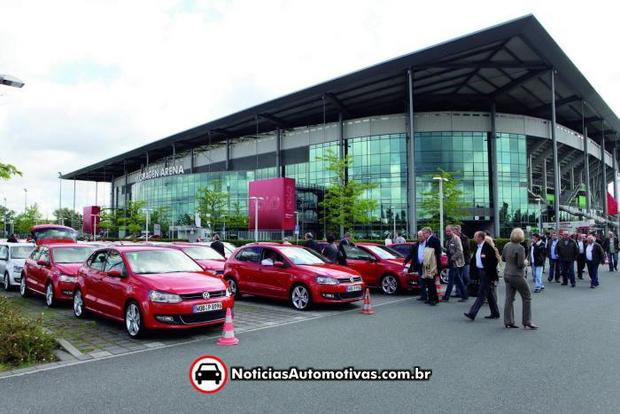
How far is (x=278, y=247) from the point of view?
1157 centimetres

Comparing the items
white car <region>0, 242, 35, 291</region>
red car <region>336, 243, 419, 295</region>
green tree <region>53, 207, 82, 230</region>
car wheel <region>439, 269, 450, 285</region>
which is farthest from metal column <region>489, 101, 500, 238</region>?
green tree <region>53, 207, 82, 230</region>

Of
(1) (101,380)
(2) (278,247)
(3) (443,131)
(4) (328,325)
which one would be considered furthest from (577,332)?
(3) (443,131)

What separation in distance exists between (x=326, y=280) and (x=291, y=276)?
2.97 feet

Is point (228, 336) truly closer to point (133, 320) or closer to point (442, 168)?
point (133, 320)

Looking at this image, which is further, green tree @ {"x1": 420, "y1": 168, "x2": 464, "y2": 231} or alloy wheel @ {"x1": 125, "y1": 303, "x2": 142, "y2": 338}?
green tree @ {"x1": 420, "y1": 168, "x2": 464, "y2": 231}

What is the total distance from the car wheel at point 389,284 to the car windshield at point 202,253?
16.3 feet

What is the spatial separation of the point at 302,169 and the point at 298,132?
175 inches

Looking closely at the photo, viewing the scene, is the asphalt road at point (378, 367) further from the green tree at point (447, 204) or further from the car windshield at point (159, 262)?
the green tree at point (447, 204)

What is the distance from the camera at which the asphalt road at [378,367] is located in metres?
4.54

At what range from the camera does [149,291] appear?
7336 millimetres

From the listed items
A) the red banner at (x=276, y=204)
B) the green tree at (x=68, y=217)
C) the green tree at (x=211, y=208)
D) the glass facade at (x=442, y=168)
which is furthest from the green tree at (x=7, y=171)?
the green tree at (x=68, y=217)

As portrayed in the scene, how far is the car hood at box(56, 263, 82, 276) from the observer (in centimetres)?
1062

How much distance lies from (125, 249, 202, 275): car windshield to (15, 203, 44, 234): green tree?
85.0 meters

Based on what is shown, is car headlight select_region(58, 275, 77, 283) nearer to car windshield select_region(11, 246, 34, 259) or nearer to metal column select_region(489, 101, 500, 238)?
car windshield select_region(11, 246, 34, 259)
